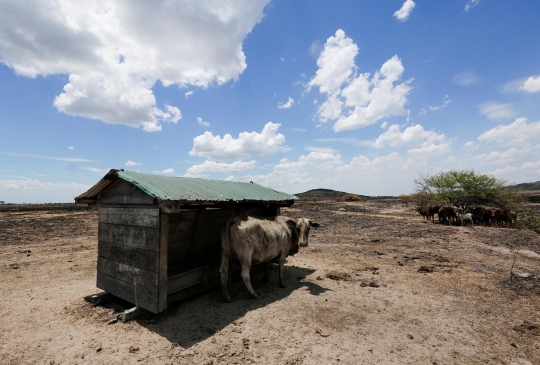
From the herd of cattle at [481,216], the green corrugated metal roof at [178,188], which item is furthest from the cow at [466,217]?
the green corrugated metal roof at [178,188]

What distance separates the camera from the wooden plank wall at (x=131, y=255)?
19.6 ft

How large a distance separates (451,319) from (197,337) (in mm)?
5573

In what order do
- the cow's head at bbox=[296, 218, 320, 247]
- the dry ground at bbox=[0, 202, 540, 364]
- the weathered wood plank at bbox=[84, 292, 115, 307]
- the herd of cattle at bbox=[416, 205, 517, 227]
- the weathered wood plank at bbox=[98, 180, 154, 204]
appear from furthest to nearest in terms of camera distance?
1. the herd of cattle at bbox=[416, 205, 517, 227]
2. the cow's head at bbox=[296, 218, 320, 247]
3. the weathered wood plank at bbox=[84, 292, 115, 307]
4. the weathered wood plank at bbox=[98, 180, 154, 204]
5. the dry ground at bbox=[0, 202, 540, 364]

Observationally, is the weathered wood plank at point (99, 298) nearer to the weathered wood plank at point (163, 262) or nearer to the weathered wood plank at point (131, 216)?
the weathered wood plank at point (131, 216)

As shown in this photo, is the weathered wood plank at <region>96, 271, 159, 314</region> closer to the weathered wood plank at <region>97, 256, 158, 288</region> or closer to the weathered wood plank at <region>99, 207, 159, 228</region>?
the weathered wood plank at <region>97, 256, 158, 288</region>

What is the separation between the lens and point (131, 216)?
6.54 meters

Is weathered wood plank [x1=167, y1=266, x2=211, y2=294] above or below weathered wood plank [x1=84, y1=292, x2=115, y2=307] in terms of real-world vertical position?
above

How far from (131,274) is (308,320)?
4.36 meters

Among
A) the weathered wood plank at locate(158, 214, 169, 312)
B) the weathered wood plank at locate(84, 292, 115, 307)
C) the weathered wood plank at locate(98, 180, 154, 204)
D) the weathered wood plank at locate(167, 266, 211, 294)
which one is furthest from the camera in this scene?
the weathered wood plank at locate(84, 292, 115, 307)

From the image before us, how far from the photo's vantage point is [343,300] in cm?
688

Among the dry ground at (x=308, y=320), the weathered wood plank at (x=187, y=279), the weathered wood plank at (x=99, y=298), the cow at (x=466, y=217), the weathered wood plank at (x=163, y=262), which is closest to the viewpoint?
the dry ground at (x=308, y=320)

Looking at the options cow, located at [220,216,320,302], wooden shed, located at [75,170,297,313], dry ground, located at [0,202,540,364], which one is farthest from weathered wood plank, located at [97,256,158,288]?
cow, located at [220,216,320,302]

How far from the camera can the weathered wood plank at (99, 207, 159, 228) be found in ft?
19.9

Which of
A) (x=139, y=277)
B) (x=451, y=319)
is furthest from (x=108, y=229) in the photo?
(x=451, y=319)
